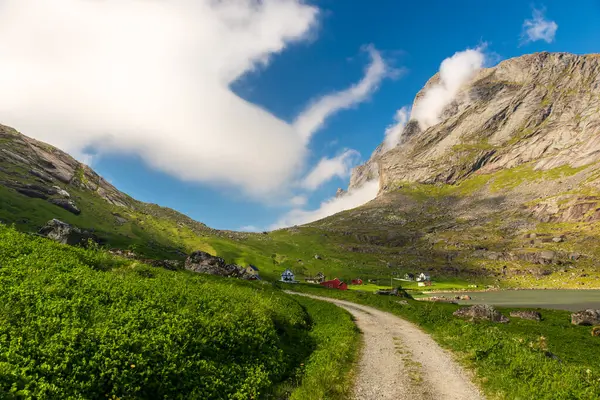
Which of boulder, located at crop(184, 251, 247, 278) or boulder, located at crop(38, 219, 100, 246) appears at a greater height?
boulder, located at crop(38, 219, 100, 246)

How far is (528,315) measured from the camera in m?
63.9

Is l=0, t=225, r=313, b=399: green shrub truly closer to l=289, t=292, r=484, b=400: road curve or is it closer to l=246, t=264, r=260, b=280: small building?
l=289, t=292, r=484, b=400: road curve

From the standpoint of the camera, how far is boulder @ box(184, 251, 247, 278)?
3593 inches

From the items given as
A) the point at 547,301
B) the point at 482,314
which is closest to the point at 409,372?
the point at 482,314

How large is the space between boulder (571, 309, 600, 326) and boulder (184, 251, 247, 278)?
7509 centimetres

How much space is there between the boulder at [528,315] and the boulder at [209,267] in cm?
6630

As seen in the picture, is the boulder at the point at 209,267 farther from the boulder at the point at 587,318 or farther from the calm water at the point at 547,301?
the calm water at the point at 547,301

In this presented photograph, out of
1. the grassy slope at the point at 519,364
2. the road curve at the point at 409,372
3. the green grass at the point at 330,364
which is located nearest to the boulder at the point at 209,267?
the green grass at the point at 330,364

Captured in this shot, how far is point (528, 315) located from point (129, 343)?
72957 mm

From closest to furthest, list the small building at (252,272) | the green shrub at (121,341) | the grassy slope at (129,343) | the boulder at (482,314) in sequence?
the green shrub at (121,341) → the grassy slope at (129,343) → the boulder at (482,314) → the small building at (252,272)

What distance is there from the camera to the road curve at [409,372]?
57.2 feet

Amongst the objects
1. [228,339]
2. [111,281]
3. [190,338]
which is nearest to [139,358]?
[190,338]

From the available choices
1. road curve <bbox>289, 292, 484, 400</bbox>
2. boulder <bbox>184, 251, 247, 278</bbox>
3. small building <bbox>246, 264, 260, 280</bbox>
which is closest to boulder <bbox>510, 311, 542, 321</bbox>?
road curve <bbox>289, 292, 484, 400</bbox>

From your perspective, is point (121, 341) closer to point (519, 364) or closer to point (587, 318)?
point (519, 364)
